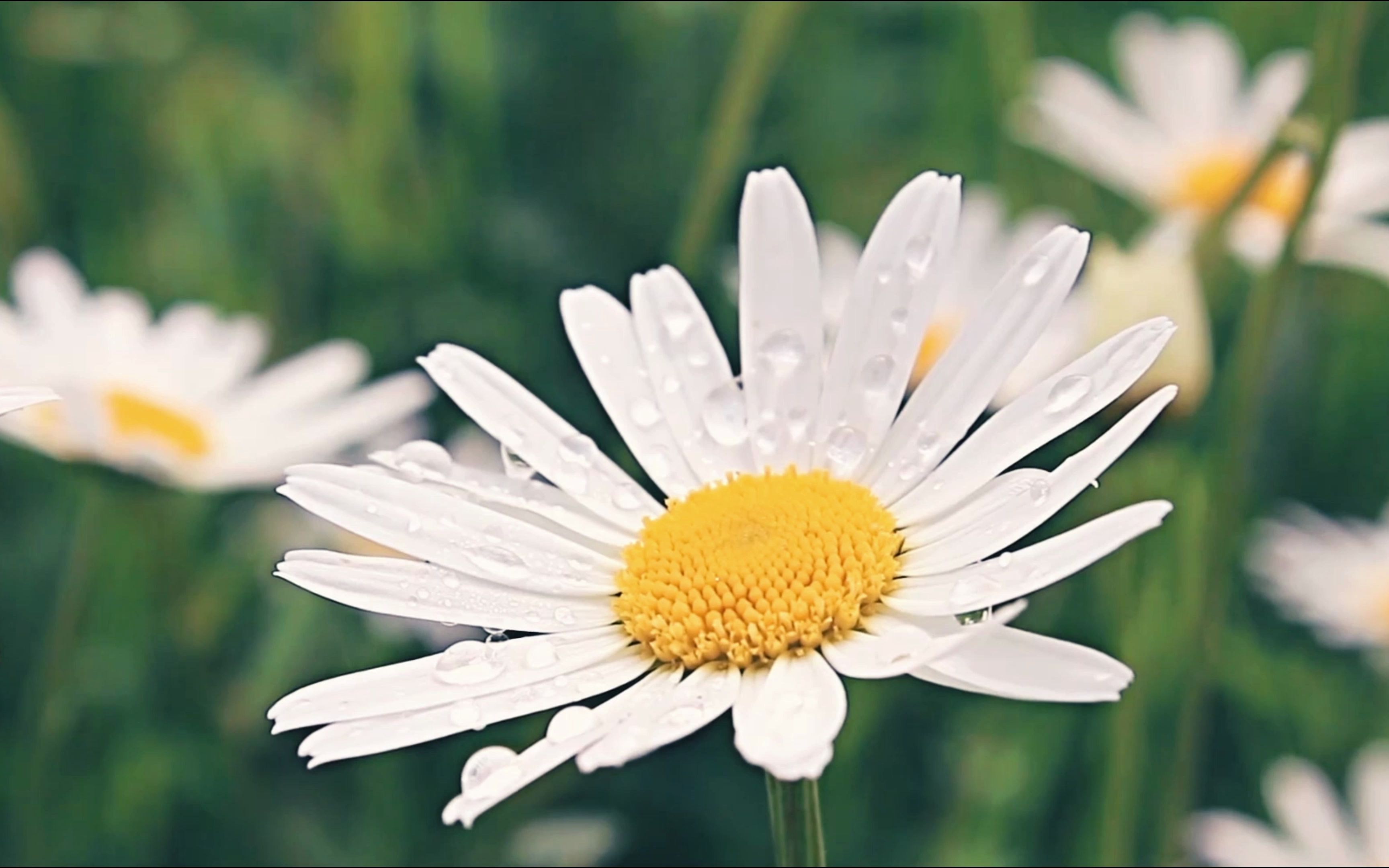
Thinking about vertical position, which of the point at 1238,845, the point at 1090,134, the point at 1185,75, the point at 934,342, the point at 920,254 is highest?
the point at 1185,75

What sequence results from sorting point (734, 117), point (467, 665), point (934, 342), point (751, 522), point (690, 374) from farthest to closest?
point (934, 342)
point (734, 117)
point (690, 374)
point (751, 522)
point (467, 665)

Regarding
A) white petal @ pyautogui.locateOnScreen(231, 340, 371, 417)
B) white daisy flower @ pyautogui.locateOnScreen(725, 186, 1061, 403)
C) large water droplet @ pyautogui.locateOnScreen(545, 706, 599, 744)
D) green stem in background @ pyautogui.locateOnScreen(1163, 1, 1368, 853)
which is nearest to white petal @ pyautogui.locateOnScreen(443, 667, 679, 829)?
large water droplet @ pyautogui.locateOnScreen(545, 706, 599, 744)

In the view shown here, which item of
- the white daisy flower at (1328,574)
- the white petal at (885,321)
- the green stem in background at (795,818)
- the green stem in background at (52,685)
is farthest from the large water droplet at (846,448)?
the white daisy flower at (1328,574)

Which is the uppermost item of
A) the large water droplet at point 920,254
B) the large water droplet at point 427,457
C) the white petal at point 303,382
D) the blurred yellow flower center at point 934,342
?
the blurred yellow flower center at point 934,342

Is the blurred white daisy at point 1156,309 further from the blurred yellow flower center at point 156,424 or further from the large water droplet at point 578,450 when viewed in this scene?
the blurred yellow flower center at point 156,424

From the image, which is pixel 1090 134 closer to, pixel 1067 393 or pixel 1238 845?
pixel 1238 845

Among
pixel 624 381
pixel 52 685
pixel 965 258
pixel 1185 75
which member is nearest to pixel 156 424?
pixel 52 685

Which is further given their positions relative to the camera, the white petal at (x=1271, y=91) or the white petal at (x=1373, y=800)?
the white petal at (x=1271, y=91)
